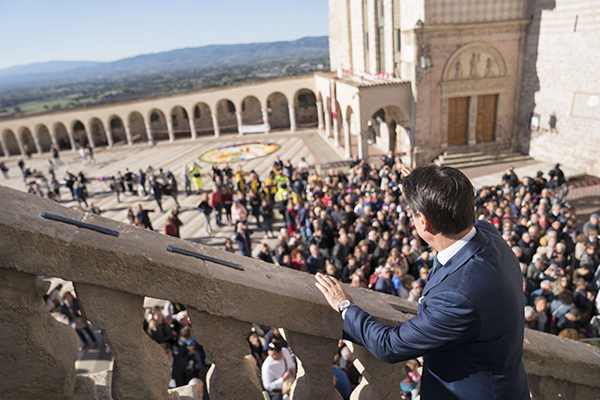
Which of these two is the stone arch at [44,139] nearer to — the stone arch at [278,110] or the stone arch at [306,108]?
the stone arch at [278,110]

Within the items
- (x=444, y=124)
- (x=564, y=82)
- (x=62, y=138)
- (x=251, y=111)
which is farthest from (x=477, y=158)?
(x=62, y=138)

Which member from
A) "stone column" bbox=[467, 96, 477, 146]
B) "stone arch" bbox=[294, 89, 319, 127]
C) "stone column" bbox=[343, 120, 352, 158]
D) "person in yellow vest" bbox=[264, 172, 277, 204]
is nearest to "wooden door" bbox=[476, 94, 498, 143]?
"stone column" bbox=[467, 96, 477, 146]

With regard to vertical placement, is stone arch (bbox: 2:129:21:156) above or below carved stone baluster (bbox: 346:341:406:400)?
below

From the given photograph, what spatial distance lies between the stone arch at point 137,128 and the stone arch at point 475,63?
1205 inches

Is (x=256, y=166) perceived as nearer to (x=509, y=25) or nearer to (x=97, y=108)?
(x=509, y=25)

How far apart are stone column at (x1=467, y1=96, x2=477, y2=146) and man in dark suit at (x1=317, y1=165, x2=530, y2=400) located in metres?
21.3

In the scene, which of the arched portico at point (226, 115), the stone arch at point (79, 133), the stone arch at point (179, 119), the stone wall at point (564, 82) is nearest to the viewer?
the stone wall at point (564, 82)

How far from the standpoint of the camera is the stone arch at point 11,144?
38844mm

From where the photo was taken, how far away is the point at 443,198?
5.58ft

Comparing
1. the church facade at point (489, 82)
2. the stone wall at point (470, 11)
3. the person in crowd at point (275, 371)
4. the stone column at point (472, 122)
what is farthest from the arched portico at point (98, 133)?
the person in crowd at point (275, 371)

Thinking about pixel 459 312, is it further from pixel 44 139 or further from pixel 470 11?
pixel 44 139

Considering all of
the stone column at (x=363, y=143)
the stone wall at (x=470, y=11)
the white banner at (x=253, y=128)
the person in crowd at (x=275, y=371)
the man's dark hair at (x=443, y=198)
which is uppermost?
the stone wall at (x=470, y=11)

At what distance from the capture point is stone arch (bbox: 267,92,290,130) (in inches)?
1588

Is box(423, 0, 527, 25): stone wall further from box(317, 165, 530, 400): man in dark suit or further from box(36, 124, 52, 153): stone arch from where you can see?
box(36, 124, 52, 153): stone arch
